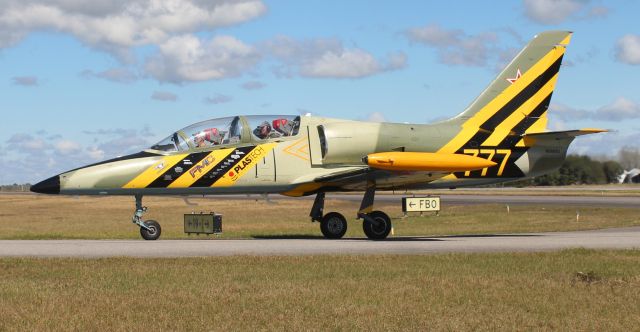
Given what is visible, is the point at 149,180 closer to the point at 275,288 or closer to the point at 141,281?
the point at 141,281

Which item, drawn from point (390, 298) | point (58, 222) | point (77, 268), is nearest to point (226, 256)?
point (77, 268)

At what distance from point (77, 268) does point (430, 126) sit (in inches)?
506

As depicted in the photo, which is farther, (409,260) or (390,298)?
(409,260)

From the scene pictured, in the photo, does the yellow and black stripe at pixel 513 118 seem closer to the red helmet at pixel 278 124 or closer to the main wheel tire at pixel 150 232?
the red helmet at pixel 278 124

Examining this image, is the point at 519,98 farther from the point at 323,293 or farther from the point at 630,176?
the point at 630,176

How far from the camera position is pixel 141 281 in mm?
14312

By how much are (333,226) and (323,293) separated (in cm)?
1265

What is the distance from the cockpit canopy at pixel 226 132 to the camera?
2366 centimetres

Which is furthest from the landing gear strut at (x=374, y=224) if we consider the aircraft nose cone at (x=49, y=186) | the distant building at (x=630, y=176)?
the distant building at (x=630, y=176)

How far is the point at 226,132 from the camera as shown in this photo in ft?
78.2

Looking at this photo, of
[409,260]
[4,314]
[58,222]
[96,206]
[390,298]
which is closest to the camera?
[4,314]

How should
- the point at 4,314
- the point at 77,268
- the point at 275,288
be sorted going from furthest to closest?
1. the point at 77,268
2. the point at 275,288
3. the point at 4,314

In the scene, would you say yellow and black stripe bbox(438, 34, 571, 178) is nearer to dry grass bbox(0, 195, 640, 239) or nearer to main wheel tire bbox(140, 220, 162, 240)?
main wheel tire bbox(140, 220, 162, 240)

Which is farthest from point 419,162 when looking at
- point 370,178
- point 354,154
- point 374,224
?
point 374,224
